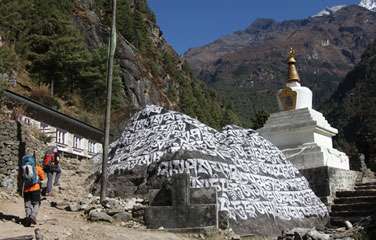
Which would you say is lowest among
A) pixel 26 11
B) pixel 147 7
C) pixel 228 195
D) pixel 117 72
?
pixel 228 195

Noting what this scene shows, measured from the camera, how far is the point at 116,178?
641 inches

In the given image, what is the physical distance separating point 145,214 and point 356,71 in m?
148

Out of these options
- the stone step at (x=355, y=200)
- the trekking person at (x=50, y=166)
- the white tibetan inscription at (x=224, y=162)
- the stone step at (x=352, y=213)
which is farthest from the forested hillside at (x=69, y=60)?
the stone step at (x=352, y=213)

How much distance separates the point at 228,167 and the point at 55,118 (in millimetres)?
19707

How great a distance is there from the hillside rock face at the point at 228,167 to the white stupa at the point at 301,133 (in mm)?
2767

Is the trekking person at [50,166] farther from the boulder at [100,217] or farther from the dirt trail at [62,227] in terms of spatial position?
the boulder at [100,217]

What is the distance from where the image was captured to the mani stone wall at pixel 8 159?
16016mm

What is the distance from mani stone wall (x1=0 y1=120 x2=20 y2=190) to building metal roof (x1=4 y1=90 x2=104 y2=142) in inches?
484

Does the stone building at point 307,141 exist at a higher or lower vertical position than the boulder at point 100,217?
higher

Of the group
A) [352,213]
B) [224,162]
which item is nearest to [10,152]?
[224,162]

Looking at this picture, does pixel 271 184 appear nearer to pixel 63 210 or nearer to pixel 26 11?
pixel 63 210

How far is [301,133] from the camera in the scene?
23.2 meters

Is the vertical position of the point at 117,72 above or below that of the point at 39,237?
above

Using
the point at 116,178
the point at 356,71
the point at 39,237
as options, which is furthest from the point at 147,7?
the point at 356,71
